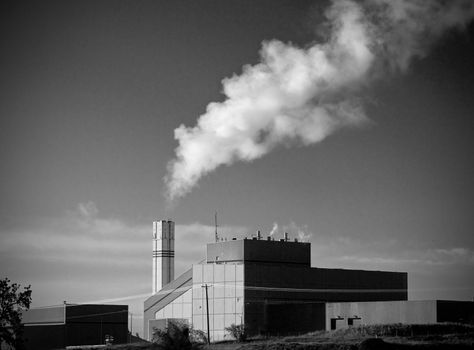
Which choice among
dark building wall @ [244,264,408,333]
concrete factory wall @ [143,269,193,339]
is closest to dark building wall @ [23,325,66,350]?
concrete factory wall @ [143,269,193,339]

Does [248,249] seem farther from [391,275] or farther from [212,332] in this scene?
[391,275]

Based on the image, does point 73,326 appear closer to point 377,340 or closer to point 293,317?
point 293,317

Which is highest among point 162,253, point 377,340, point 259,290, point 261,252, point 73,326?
point 261,252

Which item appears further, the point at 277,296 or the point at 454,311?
the point at 277,296

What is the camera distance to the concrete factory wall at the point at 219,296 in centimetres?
7519

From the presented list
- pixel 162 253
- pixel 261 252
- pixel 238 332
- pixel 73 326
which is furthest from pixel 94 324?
pixel 238 332

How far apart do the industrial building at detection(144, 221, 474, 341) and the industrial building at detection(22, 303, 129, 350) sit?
3669 millimetres

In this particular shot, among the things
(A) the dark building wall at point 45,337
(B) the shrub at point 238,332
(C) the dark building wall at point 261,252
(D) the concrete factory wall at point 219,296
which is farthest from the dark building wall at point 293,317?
(A) the dark building wall at point 45,337

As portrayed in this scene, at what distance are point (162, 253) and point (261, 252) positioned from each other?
1414cm

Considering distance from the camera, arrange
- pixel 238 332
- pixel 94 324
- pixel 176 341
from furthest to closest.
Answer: pixel 94 324, pixel 238 332, pixel 176 341

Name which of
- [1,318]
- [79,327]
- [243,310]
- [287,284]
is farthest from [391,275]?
[1,318]

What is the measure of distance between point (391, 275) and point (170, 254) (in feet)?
78.2

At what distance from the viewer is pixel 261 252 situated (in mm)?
79312

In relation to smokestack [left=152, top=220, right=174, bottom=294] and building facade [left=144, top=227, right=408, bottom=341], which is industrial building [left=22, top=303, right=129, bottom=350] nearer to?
building facade [left=144, top=227, right=408, bottom=341]
